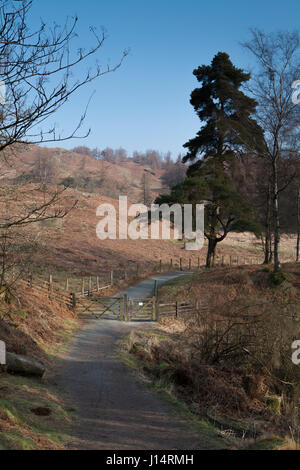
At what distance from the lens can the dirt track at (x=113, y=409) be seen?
20.1ft

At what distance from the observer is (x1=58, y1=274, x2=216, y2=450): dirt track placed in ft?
20.1

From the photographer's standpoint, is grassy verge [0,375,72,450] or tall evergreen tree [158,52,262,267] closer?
grassy verge [0,375,72,450]

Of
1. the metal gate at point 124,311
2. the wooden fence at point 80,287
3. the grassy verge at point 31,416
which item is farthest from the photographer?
the metal gate at point 124,311

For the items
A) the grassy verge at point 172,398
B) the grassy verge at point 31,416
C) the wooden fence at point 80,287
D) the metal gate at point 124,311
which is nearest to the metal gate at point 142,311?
the metal gate at point 124,311

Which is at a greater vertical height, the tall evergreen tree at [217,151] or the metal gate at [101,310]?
the tall evergreen tree at [217,151]

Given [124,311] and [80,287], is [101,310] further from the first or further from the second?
[80,287]

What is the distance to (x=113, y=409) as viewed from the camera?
764 centimetres

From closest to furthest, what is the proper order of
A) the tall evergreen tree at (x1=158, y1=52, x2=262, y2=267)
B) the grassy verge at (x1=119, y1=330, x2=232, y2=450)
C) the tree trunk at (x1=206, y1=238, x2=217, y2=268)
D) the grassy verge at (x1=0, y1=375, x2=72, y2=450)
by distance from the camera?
the grassy verge at (x1=0, y1=375, x2=72, y2=450) < the grassy verge at (x1=119, y1=330, x2=232, y2=450) < the tall evergreen tree at (x1=158, y1=52, x2=262, y2=267) < the tree trunk at (x1=206, y1=238, x2=217, y2=268)

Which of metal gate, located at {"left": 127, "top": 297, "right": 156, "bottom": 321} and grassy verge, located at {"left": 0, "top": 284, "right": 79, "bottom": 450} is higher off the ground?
grassy verge, located at {"left": 0, "top": 284, "right": 79, "bottom": 450}

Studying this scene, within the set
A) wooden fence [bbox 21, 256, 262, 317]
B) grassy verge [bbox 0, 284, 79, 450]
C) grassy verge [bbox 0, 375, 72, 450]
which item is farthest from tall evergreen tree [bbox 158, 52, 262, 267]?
grassy verge [bbox 0, 375, 72, 450]

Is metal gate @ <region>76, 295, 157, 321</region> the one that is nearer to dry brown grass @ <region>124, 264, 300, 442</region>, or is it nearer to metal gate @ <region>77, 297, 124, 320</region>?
metal gate @ <region>77, 297, 124, 320</region>

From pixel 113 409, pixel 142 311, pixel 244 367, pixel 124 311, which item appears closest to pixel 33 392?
pixel 113 409

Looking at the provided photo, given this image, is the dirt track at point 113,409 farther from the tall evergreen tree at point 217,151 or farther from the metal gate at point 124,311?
the tall evergreen tree at point 217,151
